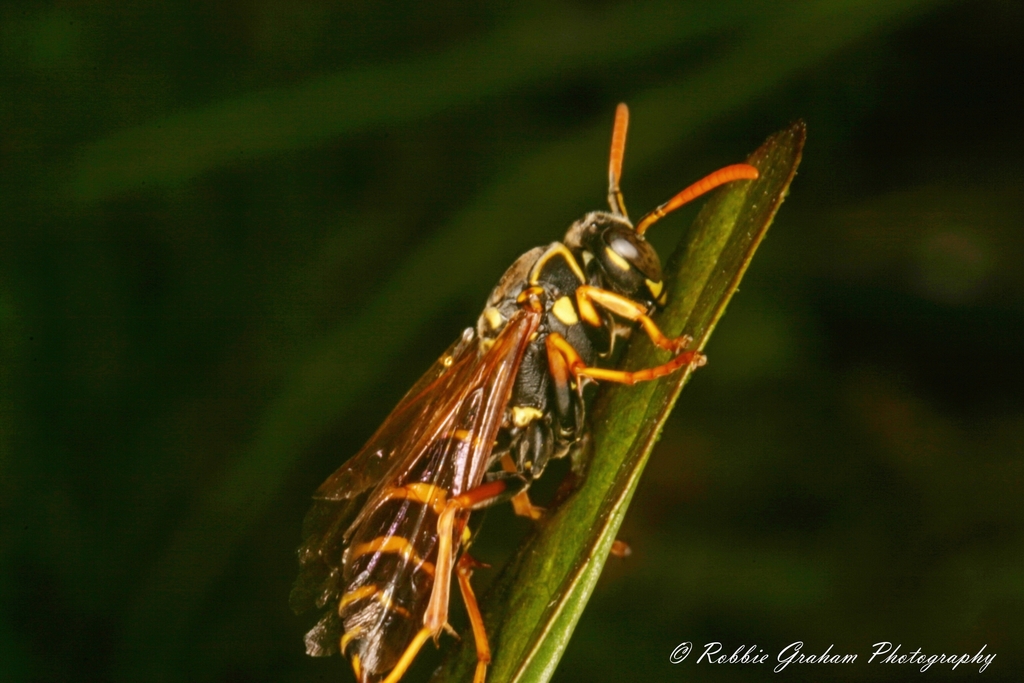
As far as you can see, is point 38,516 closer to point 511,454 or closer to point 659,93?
point 511,454

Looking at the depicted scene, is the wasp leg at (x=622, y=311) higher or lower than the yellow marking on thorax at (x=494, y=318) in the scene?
lower

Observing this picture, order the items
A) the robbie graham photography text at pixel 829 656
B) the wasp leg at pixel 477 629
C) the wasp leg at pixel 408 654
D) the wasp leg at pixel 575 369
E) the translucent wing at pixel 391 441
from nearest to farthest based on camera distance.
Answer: the wasp leg at pixel 477 629 < the wasp leg at pixel 575 369 < the wasp leg at pixel 408 654 < the translucent wing at pixel 391 441 < the robbie graham photography text at pixel 829 656

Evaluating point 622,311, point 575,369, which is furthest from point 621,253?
point 575,369

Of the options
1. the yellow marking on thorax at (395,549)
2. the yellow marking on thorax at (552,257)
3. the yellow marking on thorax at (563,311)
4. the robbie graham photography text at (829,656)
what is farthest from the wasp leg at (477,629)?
the robbie graham photography text at (829,656)

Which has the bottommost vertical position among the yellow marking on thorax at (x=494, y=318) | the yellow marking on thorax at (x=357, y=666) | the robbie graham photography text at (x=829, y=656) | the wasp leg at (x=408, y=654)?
the robbie graham photography text at (x=829, y=656)

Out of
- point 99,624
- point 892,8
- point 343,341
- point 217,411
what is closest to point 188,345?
point 217,411

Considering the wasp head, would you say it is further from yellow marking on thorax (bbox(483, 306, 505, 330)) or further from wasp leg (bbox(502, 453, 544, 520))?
wasp leg (bbox(502, 453, 544, 520))

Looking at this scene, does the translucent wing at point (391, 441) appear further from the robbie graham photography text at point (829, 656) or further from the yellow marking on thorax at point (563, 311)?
the robbie graham photography text at point (829, 656)

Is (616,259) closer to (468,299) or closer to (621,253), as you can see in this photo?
(621,253)
